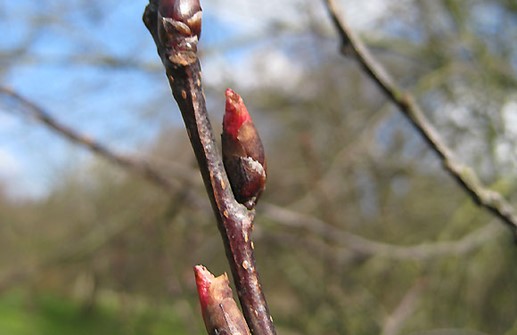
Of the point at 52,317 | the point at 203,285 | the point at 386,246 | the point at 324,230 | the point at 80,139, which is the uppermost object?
the point at 203,285

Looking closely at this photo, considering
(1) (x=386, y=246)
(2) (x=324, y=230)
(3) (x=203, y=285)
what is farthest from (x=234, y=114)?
(1) (x=386, y=246)

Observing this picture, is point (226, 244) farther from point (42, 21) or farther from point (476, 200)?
point (42, 21)

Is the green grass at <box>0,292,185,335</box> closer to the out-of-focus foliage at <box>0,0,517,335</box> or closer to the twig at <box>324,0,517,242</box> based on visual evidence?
the out-of-focus foliage at <box>0,0,517,335</box>

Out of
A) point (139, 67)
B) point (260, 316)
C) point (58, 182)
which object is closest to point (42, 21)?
point (139, 67)

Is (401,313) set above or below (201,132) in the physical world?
below

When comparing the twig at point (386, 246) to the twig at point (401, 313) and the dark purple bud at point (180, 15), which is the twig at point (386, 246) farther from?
the dark purple bud at point (180, 15)

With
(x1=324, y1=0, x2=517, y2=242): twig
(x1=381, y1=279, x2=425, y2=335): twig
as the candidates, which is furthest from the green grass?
(x1=324, y1=0, x2=517, y2=242): twig

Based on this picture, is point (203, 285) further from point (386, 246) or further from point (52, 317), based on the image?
point (52, 317)
